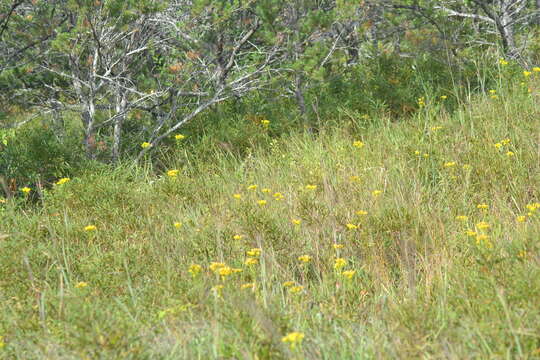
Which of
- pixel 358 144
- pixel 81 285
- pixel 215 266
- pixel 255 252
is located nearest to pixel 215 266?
pixel 215 266

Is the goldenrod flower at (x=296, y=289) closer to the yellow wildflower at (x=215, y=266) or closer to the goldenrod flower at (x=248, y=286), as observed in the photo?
the goldenrod flower at (x=248, y=286)

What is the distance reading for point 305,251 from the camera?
3379mm

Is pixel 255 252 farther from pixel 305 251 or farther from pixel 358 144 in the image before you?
pixel 358 144

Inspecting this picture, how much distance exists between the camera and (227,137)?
5.52m

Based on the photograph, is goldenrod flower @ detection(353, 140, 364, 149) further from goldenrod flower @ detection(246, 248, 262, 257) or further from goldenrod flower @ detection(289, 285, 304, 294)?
goldenrod flower @ detection(289, 285, 304, 294)

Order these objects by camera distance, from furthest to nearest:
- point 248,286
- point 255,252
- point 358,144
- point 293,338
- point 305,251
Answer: point 358,144
point 305,251
point 255,252
point 248,286
point 293,338

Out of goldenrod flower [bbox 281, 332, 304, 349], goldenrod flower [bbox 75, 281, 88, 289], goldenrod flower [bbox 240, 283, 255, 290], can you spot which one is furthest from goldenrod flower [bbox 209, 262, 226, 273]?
goldenrod flower [bbox 281, 332, 304, 349]

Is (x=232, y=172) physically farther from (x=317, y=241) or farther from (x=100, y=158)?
(x=317, y=241)

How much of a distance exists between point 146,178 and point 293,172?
1.07 m

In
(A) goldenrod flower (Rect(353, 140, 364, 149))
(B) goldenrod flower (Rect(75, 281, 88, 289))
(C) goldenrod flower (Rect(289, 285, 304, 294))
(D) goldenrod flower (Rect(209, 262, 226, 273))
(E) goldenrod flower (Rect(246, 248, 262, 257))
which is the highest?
(B) goldenrod flower (Rect(75, 281, 88, 289))

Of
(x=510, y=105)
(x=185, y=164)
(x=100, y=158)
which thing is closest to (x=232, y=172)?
(x=185, y=164)

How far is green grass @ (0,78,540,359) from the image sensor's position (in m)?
2.29

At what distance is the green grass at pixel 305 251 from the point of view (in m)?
2.29

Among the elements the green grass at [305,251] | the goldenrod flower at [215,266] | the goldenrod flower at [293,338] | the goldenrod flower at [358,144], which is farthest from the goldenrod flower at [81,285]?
the goldenrod flower at [358,144]
